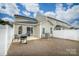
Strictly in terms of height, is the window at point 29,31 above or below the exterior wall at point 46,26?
below

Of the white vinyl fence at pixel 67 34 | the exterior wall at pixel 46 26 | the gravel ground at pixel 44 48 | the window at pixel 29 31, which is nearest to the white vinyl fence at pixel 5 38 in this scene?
the gravel ground at pixel 44 48

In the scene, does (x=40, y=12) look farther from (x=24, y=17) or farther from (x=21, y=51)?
(x=21, y=51)

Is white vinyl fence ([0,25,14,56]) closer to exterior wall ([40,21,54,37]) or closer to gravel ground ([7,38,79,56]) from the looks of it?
gravel ground ([7,38,79,56])

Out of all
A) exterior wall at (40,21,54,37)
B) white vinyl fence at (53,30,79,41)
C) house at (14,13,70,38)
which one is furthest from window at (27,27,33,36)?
white vinyl fence at (53,30,79,41)

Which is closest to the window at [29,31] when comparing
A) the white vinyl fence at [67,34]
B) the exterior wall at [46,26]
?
the exterior wall at [46,26]

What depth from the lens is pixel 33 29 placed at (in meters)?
1.69

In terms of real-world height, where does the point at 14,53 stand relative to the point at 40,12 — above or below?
below

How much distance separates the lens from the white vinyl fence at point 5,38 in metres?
1.67

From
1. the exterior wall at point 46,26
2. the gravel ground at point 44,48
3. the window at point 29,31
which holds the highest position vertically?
the exterior wall at point 46,26

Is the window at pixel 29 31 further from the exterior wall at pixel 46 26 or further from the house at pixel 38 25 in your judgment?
the exterior wall at pixel 46 26

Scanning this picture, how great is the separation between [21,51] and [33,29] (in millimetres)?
249

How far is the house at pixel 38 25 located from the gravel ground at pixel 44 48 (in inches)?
3.2

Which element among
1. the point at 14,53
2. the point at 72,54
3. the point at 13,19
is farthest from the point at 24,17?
the point at 72,54

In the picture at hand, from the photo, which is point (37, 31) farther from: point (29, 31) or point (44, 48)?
point (44, 48)
